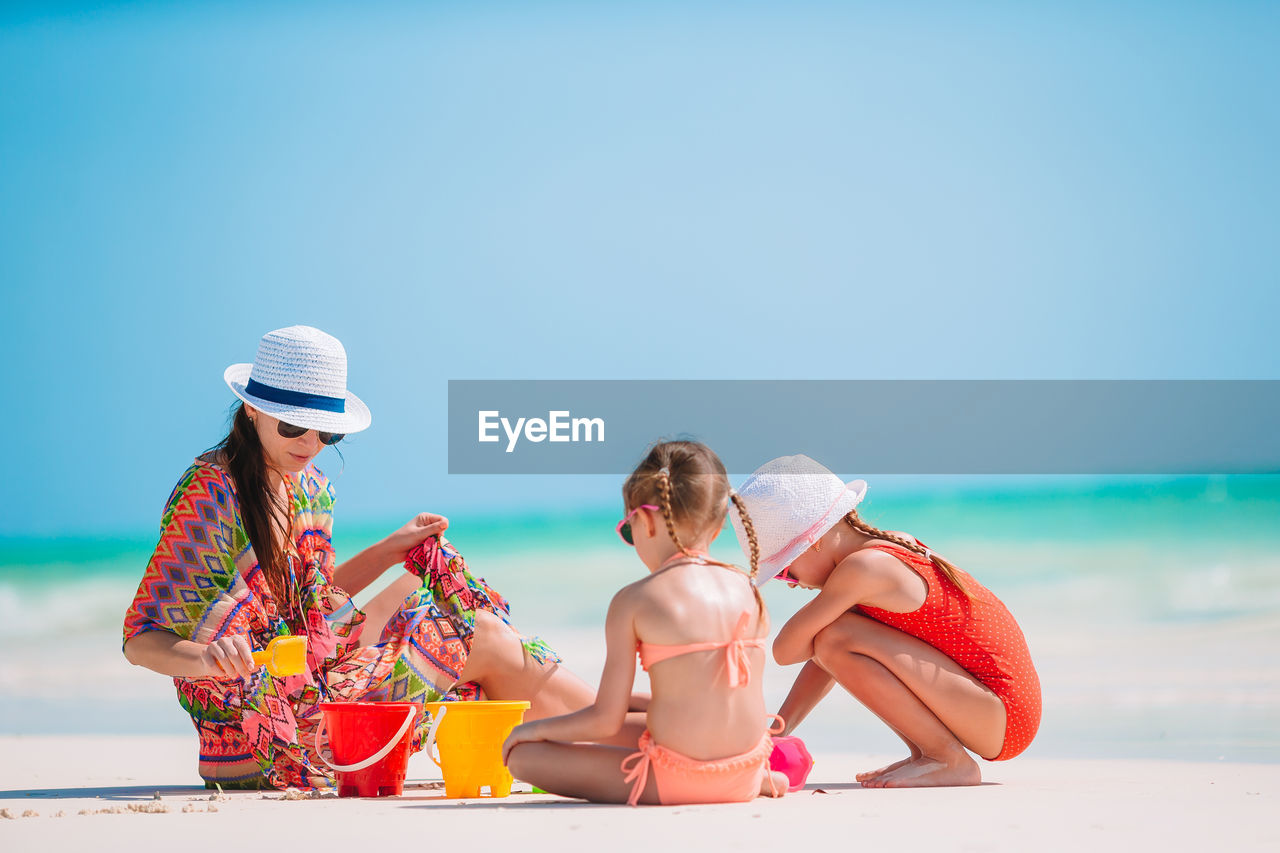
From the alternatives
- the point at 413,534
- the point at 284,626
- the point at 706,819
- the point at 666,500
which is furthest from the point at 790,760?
the point at 284,626

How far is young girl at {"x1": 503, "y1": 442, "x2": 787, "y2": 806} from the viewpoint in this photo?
2.70 m

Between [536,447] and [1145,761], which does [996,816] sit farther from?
[536,447]

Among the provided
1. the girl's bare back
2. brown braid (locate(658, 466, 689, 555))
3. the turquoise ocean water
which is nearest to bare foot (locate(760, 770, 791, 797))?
the girl's bare back

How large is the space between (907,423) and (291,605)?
38.3 feet

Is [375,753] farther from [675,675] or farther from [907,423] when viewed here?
[907,423]

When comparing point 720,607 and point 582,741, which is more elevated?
point 720,607

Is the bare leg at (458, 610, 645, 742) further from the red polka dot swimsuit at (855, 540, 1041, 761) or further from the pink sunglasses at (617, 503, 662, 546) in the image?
the red polka dot swimsuit at (855, 540, 1041, 761)

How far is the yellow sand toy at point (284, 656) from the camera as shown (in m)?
2.97

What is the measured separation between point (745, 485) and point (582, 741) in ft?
2.97

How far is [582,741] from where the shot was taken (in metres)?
2.84

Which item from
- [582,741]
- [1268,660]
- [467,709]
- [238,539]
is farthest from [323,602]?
[1268,660]

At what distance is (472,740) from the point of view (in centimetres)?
301

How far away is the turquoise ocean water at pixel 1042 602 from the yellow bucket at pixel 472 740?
2.30m

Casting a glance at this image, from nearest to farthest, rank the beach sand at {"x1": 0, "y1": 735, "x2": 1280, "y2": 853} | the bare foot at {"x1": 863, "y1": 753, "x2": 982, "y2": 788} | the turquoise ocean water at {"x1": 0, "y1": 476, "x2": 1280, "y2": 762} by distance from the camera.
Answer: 1. the beach sand at {"x1": 0, "y1": 735, "x2": 1280, "y2": 853}
2. the bare foot at {"x1": 863, "y1": 753, "x2": 982, "y2": 788}
3. the turquoise ocean water at {"x1": 0, "y1": 476, "x2": 1280, "y2": 762}
